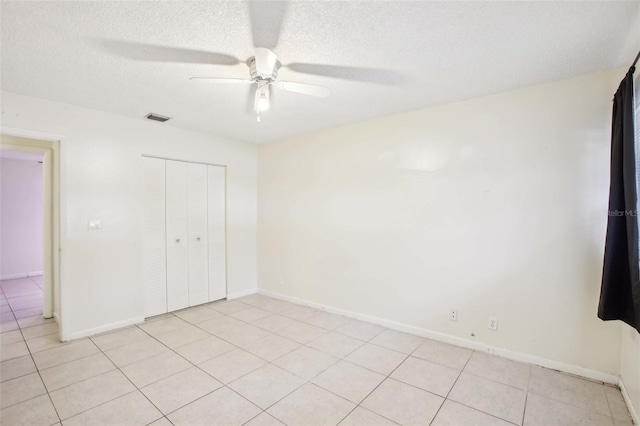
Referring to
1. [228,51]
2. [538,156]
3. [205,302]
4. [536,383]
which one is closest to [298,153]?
[228,51]

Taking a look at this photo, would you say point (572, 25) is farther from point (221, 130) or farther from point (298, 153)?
point (221, 130)

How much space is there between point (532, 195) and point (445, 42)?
1538mm

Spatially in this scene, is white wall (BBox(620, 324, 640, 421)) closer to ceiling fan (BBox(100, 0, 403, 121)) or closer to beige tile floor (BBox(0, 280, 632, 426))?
beige tile floor (BBox(0, 280, 632, 426))

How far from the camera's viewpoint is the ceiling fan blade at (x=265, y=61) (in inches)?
71.4

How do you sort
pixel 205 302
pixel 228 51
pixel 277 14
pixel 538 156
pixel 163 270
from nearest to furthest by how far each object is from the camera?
pixel 277 14 → pixel 228 51 → pixel 538 156 → pixel 163 270 → pixel 205 302

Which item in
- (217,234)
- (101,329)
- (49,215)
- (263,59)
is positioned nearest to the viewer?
(263,59)

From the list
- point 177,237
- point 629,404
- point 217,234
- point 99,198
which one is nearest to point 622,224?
point 629,404

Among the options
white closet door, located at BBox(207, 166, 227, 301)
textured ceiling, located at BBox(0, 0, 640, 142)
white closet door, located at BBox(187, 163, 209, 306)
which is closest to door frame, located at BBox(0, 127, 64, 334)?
textured ceiling, located at BBox(0, 0, 640, 142)

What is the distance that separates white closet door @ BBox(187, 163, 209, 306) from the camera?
3.99m

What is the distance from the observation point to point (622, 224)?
6.41 ft

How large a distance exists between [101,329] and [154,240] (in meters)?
1.09

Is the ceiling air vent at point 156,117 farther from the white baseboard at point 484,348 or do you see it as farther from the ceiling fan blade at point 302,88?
the white baseboard at point 484,348

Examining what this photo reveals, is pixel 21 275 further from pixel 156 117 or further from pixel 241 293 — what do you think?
pixel 156 117

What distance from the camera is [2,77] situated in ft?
7.63
